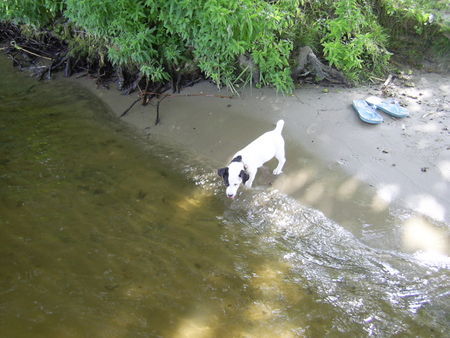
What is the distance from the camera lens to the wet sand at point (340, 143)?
4480mm

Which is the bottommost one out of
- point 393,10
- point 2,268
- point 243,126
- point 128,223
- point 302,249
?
point 2,268

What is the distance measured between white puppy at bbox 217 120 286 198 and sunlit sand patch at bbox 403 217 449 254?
1.93 meters

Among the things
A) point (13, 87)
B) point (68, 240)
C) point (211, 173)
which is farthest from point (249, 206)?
point (13, 87)

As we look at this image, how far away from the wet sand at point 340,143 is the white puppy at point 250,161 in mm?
391

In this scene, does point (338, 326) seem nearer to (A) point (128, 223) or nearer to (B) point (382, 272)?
(B) point (382, 272)

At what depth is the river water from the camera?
340 cm

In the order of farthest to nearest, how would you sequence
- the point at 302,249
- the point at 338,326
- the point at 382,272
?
1. the point at 302,249
2. the point at 382,272
3. the point at 338,326

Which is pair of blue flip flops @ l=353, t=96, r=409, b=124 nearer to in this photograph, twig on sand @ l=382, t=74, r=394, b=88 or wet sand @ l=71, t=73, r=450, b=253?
wet sand @ l=71, t=73, r=450, b=253

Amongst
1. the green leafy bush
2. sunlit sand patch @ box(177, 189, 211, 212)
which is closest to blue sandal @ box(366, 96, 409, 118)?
the green leafy bush

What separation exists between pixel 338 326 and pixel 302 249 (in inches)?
39.6

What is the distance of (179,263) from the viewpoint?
4.03m

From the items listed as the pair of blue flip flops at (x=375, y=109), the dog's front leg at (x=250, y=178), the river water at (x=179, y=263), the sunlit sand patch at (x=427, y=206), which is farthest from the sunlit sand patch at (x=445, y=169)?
the dog's front leg at (x=250, y=178)

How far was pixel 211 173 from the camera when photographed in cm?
530

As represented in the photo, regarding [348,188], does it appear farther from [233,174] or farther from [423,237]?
[233,174]
